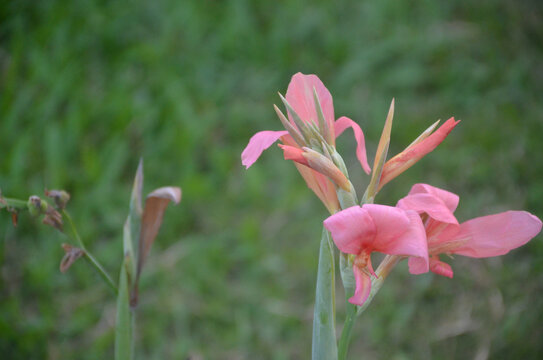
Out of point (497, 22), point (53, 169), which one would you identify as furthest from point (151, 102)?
point (497, 22)

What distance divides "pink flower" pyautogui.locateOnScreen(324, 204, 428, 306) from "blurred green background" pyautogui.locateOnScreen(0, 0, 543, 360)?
1030 millimetres

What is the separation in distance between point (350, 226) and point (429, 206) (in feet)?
0.29

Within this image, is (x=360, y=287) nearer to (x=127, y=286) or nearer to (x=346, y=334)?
(x=346, y=334)

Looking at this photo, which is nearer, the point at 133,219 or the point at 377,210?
the point at 377,210

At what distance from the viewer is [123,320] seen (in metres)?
0.68

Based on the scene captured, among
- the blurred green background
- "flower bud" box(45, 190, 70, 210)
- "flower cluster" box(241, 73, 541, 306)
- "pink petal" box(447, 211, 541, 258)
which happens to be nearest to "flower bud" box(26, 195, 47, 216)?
"flower bud" box(45, 190, 70, 210)

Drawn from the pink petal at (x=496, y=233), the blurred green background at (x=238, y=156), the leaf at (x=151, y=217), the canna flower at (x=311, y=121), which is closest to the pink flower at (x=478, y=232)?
the pink petal at (x=496, y=233)

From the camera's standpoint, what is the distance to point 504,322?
4.91 ft

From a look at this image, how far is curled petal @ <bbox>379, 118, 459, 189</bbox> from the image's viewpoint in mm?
560

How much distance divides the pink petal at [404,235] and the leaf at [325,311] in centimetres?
12

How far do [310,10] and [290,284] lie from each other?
130 cm

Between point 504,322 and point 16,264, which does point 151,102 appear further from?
point 504,322

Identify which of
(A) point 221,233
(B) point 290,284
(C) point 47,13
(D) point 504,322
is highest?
(C) point 47,13

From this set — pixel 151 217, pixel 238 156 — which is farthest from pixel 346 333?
pixel 238 156
